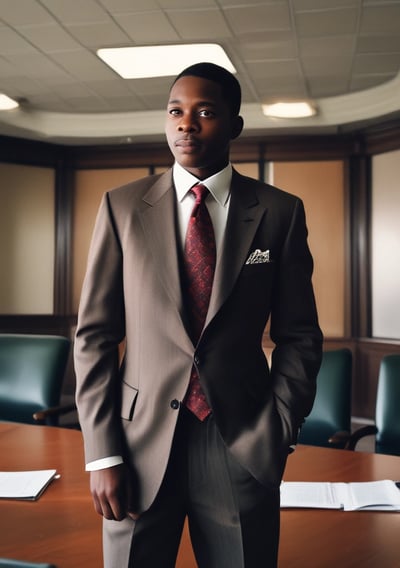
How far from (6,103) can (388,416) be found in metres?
4.53

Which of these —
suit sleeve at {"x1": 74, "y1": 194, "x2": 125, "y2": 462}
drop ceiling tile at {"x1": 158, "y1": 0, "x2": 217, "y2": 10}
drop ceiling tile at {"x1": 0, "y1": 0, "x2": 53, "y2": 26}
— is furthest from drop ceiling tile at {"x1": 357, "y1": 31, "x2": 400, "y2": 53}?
suit sleeve at {"x1": 74, "y1": 194, "x2": 125, "y2": 462}

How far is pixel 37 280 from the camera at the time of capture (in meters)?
6.64

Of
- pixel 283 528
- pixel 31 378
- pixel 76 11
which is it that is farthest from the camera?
pixel 76 11

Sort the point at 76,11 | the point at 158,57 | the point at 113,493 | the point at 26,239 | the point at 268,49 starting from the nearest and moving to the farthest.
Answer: the point at 113,493, the point at 76,11, the point at 268,49, the point at 158,57, the point at 26,239

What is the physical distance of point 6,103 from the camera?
5.57 metres

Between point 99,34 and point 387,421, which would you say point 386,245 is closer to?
point 99,34

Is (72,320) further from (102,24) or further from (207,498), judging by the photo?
(207,498)

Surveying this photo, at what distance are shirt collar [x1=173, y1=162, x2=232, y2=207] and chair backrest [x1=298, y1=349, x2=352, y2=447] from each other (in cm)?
160

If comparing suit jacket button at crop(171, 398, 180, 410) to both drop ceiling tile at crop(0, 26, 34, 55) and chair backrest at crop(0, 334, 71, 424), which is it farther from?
drop ceiling tile at crop(0, 26, 34, 55)

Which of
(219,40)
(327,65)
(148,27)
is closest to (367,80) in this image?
(327,65)

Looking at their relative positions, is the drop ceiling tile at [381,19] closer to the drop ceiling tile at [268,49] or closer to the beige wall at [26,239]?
the drop ceiling tile at [268,49]

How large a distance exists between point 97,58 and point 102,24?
2.06 ft

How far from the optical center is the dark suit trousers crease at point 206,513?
3.04 feet

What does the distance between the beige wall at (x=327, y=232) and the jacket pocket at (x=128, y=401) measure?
A: 16.9 feet
